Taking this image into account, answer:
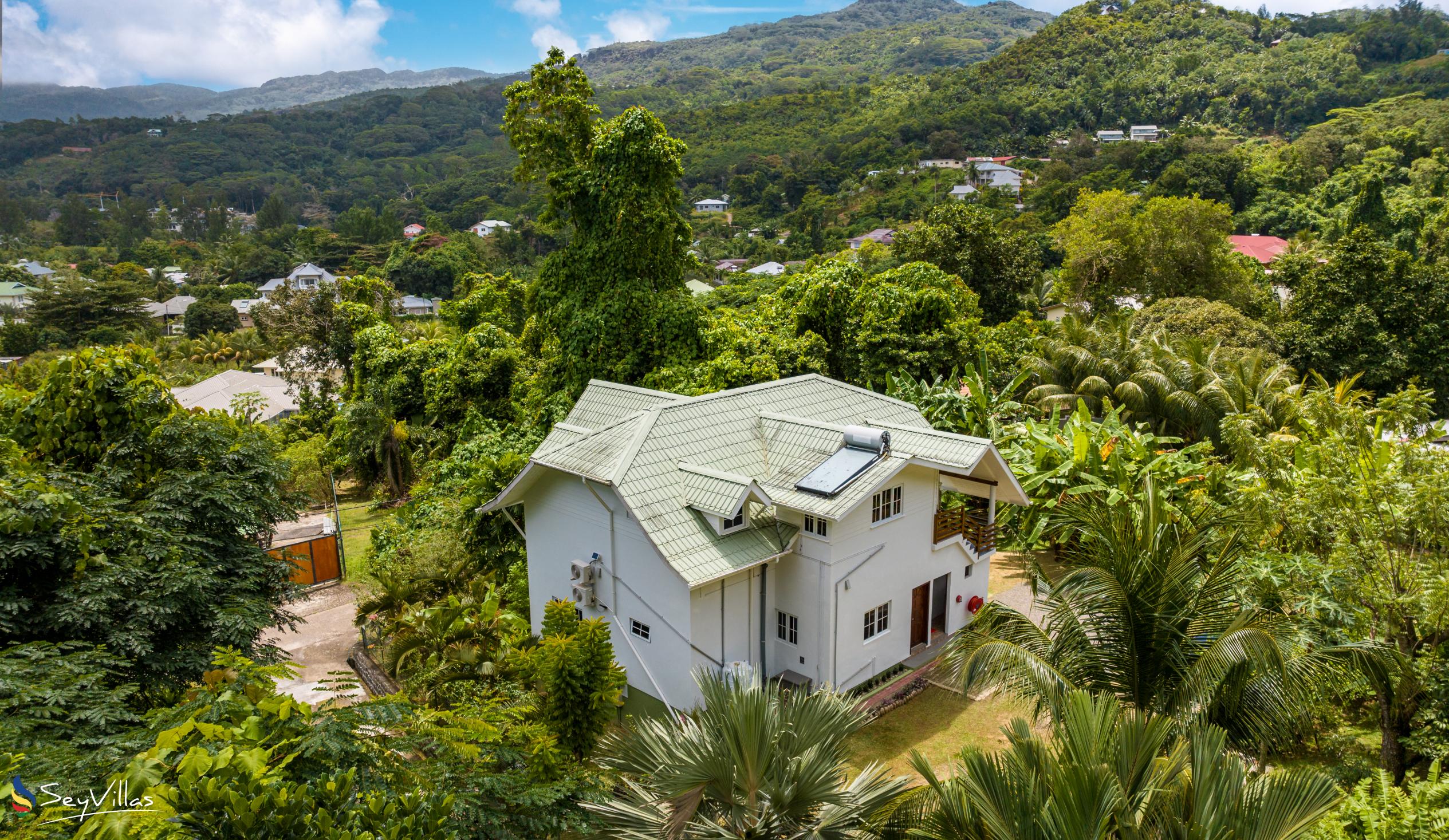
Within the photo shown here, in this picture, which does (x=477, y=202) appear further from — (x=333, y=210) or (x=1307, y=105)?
(x=1307, y=105)

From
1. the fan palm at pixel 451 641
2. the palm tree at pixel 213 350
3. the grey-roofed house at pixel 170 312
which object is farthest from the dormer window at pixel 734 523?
the grey-roofed house at pixel 170 312

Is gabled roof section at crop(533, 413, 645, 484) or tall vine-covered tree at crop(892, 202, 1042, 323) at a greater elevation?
tall vine-covered tree at crop(892, 202, 1042, 323)

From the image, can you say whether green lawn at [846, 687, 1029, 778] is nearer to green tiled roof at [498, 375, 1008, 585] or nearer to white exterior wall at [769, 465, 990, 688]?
white exterior wall at [769, 465, 990, 688]

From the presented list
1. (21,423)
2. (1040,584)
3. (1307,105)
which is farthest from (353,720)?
(1307,105)

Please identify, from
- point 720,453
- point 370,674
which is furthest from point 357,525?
point 720,453

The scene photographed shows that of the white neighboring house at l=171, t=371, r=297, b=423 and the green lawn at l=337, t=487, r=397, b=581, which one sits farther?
the white neighboring house at l=171, t=371, r=297, b=423

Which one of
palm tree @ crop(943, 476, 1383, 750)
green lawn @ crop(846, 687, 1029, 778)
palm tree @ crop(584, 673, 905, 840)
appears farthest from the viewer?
green lawn @ crop(846, 687, 1029, 778)

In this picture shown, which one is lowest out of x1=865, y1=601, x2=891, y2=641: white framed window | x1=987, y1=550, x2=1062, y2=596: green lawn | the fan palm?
x1=987, y1=550, x2=1062, y2=596: green lawn

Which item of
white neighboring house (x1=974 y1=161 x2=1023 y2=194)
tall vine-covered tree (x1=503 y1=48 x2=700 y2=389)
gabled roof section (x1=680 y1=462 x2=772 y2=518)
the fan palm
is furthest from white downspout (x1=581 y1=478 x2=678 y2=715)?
white neighboring house (x1=974 y1=161 x2=1023 y2=194)
